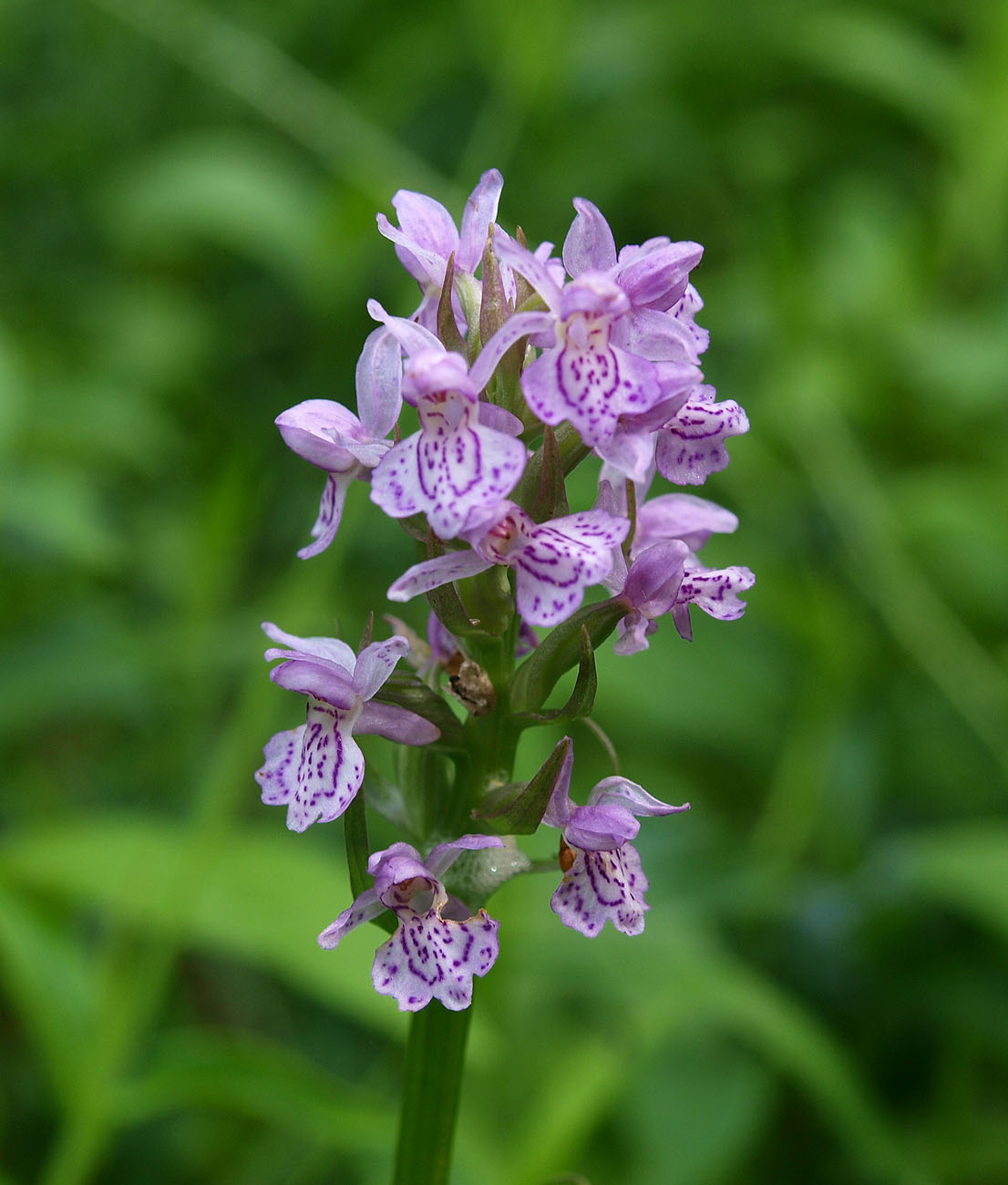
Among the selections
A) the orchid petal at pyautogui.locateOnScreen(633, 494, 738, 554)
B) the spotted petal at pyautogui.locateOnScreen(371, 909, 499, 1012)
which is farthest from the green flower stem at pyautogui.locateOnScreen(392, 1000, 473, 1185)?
the orchid petal at pyautogui.locateOnScreen(633, 494, 738, 554)

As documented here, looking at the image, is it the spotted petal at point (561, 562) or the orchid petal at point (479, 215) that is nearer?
the spotted petal at point (561, 562)

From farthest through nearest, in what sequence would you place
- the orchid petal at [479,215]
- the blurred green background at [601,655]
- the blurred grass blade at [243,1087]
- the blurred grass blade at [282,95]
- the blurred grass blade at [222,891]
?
the blurred grass blade at [282,95] < the blurred green background at [601,655] < the blurred grass blade at [222,891] < the blurred grass blade at [243,1087] < the orchid petal at [479,215]

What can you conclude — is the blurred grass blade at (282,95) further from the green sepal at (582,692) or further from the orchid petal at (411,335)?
the green sepal at (582,692)

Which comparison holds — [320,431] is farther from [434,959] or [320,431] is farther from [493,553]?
[434,959]

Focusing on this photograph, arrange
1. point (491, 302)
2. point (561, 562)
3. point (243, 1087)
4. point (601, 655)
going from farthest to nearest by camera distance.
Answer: point (601, 655)
point (243, 1087)
point (491, 302)
point (561, 562)

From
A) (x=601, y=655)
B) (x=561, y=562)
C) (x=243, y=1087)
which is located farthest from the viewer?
(x=601, y=655)

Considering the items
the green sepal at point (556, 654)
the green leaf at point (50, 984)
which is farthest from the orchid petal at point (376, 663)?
the green leaf at point (50, 984)

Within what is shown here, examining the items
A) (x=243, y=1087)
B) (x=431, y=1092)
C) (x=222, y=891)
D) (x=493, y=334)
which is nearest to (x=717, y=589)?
(x=493, y=334)
